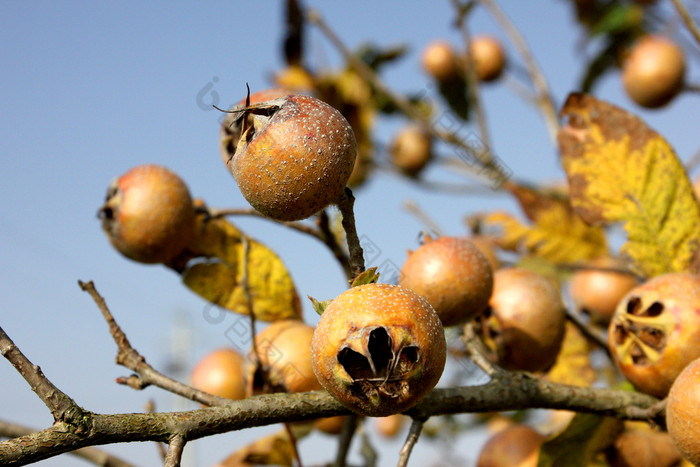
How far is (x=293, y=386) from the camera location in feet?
5.15

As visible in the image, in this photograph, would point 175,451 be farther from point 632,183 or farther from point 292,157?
point 632,183

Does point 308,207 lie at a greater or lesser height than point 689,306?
greater

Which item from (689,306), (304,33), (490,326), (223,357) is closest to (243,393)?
(223,357)

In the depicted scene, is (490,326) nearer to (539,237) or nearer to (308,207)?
(308,207)

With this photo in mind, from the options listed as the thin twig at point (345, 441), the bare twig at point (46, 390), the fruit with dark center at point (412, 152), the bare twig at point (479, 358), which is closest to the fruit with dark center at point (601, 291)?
the thin twig at point (345, 441)

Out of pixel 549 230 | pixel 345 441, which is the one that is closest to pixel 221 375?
pixel 345 441

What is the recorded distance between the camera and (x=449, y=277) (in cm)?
138

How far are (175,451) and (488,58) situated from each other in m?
4.55

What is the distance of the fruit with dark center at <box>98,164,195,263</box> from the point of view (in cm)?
170

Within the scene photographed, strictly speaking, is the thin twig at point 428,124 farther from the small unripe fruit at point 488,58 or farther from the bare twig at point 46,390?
the bare twig at point 46,390

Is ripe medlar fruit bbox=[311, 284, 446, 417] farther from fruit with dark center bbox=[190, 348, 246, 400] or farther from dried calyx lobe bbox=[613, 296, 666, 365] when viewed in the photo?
fruit with dark center bbox=[190, 348, 246, 400]

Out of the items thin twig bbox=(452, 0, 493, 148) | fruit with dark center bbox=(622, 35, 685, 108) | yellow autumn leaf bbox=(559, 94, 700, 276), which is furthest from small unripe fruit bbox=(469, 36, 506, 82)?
yellow autumn leaf bbox=(559, 94, 700, 276)

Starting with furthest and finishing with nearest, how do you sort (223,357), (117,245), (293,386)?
(223,357)
(117,245)
(293,386)

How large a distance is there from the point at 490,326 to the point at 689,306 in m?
0.49
